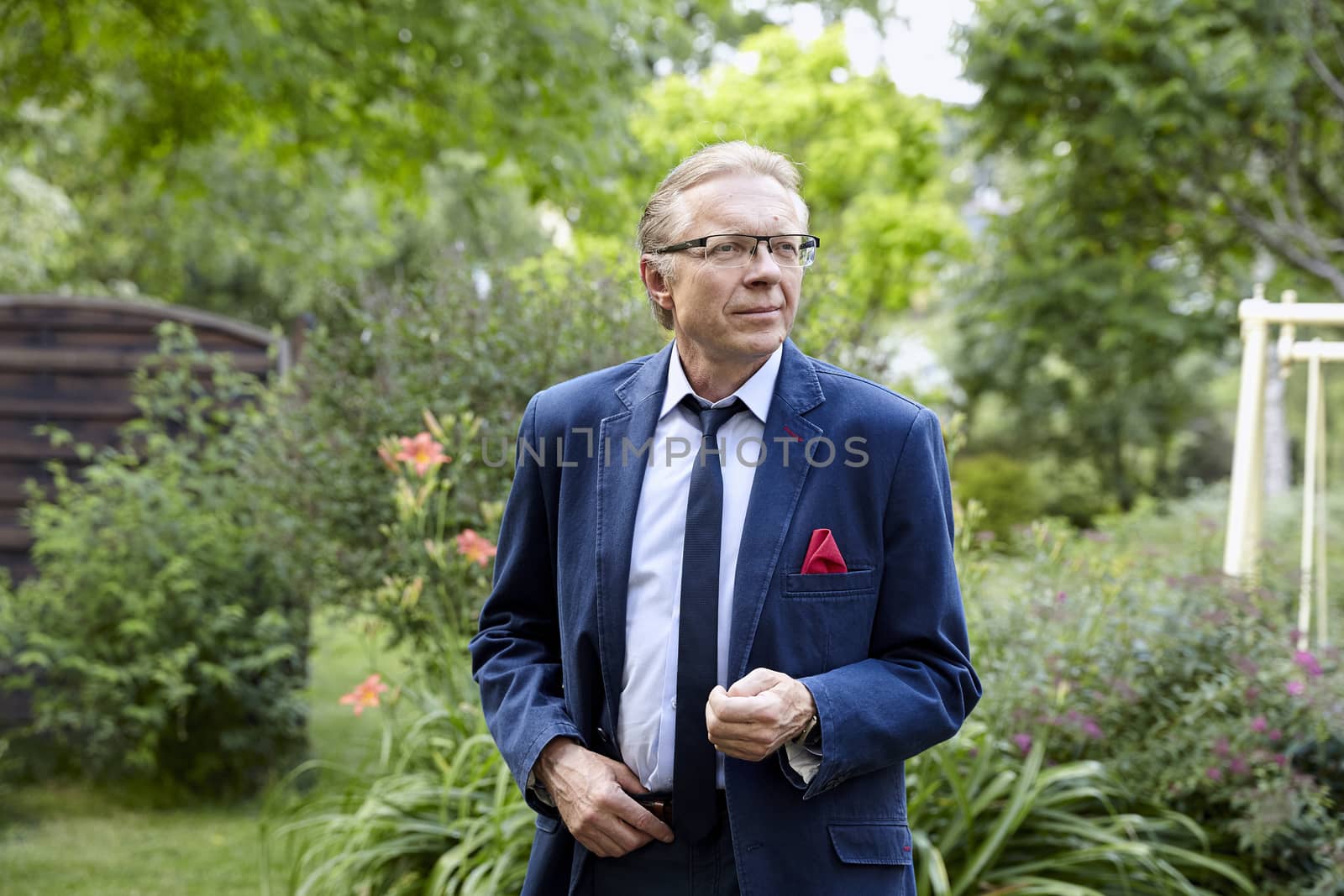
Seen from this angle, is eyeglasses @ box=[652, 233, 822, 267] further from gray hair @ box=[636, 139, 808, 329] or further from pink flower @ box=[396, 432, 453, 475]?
pink flower @ box=[396, 432, 453, 475]

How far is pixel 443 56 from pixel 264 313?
20.3 m

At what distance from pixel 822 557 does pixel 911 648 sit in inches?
7.8

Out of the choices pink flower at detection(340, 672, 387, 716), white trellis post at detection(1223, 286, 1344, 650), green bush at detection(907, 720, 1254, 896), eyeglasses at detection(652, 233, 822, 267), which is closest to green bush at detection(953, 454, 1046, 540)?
white trellis post at detection(1223, 286, 1344, 650)

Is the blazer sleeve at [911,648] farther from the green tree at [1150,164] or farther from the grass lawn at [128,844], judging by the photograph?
the green tree at [1150,164]

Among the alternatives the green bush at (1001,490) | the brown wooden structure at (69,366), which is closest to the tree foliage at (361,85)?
the brown wooden structure at (69,366)

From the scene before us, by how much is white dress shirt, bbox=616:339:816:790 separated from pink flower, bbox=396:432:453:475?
5.87ft

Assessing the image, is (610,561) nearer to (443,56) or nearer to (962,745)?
(962,745)

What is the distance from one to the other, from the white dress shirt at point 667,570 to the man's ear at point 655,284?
176mm

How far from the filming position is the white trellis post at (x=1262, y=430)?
14.2 feet

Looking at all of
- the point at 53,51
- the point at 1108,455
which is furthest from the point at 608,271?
the point at 1108,455

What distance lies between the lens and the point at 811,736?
1626 millimetres

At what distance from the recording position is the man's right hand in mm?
1699

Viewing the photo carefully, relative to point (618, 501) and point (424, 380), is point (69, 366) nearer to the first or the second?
point (424, 380)

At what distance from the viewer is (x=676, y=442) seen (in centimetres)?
187
